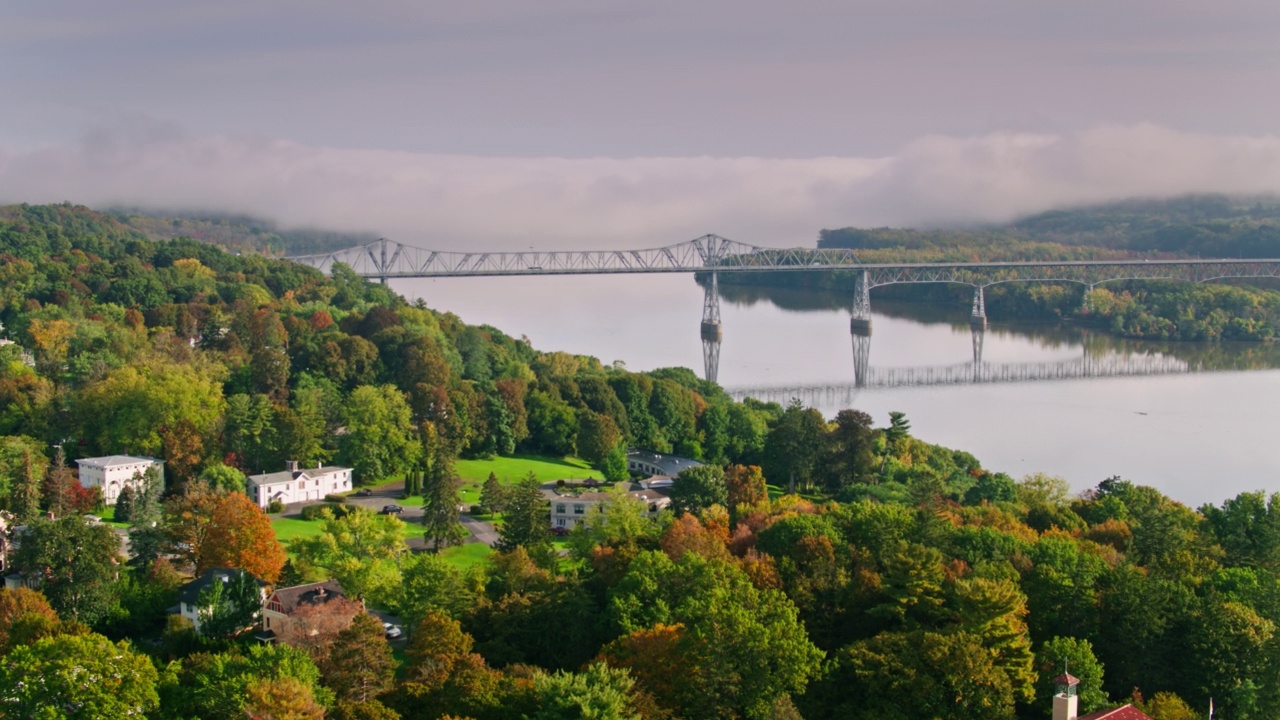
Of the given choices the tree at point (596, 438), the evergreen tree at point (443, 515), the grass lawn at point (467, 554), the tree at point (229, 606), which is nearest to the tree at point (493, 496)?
the grass lawn at point (467, 554)

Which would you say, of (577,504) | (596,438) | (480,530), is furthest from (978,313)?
(480,530)

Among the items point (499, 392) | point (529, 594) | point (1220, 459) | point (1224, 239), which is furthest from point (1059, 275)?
point (529, 594)

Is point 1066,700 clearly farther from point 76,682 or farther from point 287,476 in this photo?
point 287,476

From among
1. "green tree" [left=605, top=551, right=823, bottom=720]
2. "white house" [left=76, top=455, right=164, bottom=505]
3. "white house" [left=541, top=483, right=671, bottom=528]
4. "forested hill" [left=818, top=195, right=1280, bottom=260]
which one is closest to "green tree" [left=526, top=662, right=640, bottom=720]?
"green tree" [left=605, top=551, right=823, bottom=720]

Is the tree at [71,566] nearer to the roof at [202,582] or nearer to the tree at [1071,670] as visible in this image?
the roof at [202,582]

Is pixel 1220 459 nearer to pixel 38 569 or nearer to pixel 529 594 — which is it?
pixel 529 594
